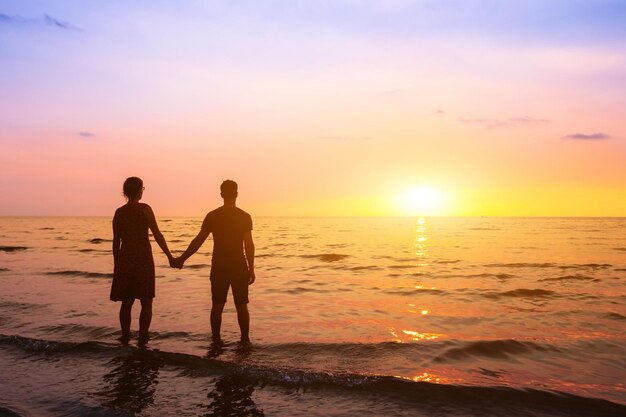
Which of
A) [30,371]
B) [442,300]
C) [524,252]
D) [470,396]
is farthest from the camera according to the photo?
[524,252]

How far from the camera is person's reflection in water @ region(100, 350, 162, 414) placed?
5.09 metres

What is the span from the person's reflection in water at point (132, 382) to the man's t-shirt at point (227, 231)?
1895 millimetres

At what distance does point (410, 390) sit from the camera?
18.6ft

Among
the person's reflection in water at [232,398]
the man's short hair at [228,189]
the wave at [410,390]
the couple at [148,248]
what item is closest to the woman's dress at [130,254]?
the couple at [148,248]

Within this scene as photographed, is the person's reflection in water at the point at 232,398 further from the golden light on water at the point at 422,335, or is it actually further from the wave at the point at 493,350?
the golden light on water at the point at 422,335

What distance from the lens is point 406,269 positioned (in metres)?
19.2

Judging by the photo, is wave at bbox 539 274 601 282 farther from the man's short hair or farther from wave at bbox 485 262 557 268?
the man's short hair

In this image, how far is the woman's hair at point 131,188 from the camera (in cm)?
754

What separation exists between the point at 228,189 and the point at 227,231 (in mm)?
689

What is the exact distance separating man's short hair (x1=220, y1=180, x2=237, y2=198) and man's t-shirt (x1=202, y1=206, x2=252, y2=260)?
22 cm

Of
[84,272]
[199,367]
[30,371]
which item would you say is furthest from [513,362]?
[84,272]

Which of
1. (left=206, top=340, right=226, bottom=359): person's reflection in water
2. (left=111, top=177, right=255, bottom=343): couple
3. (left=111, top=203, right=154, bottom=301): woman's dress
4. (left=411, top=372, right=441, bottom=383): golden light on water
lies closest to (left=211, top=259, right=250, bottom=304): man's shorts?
(left=111, top=177, right=255, bottom=343): couple

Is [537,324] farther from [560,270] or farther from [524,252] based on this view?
[524,252]

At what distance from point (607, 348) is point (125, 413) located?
7.48m
